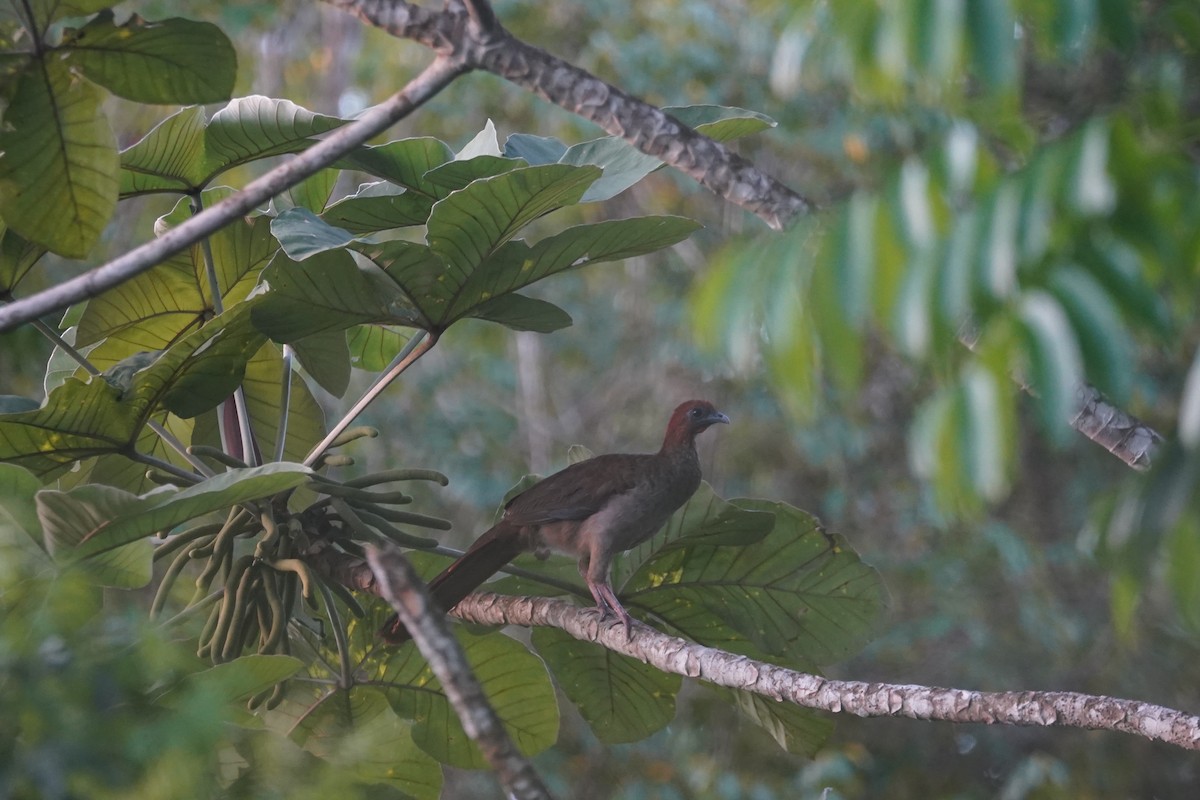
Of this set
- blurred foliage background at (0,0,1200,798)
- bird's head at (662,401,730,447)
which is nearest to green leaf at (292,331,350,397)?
blurred foliage background at (0,0,1200,798)

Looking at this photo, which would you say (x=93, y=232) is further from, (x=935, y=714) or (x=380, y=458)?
(x=380, y=458)

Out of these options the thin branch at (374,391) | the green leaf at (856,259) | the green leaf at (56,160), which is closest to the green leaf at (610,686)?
the thin branch at (374,391)

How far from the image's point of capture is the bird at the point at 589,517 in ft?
8.27

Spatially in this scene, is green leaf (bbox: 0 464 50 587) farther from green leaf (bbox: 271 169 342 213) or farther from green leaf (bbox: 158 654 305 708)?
green leaf (bbox: 271 169 342 213)

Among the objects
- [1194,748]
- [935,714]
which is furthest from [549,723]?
[1194,748]

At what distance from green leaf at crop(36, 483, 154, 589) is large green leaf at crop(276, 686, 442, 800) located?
597 mm

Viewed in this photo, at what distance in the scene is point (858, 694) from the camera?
1858 mm

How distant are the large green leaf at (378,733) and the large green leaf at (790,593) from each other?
52cm

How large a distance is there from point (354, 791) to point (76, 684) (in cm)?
28

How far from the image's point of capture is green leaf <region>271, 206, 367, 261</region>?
187cm

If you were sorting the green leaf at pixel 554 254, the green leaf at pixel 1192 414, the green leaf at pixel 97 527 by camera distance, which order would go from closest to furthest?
the green leaf at pixel 1192 414 < the green leaf at pixel 97 527 < the green leaf at pixel 554 254

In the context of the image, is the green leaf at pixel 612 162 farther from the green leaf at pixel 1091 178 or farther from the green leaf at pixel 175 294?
the green leaf at pixel 1091 178

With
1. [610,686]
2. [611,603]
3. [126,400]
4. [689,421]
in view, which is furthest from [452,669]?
[689,421]

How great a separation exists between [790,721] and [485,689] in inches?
23.6
